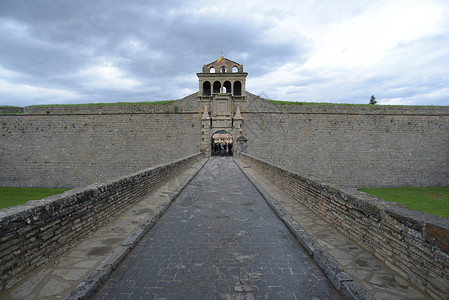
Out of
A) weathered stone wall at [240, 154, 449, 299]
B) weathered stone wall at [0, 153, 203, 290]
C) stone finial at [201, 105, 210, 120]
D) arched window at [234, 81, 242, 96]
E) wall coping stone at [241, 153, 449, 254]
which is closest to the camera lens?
weathered stone wall at [240, 154, 449, 299]

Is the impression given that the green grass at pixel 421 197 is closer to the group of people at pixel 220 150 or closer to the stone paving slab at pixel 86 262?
the stone paving slab at pixel 86 262

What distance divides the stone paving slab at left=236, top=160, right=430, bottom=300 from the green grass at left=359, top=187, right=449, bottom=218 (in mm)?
10700

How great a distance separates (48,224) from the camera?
3146mm

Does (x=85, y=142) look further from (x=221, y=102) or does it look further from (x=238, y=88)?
(x=238, y=88)

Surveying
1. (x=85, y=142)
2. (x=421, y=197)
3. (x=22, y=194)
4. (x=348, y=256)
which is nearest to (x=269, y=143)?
(x=421, y=197)

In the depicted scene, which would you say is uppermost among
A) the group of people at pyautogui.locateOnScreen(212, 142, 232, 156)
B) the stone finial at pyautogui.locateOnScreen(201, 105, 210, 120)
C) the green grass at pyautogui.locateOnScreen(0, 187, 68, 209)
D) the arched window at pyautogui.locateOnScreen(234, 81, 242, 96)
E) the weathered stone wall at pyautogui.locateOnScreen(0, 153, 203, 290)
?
the arched window at pyautogui.locateOnScreen(234, 81, 242, 96)

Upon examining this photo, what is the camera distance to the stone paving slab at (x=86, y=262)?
255 cm

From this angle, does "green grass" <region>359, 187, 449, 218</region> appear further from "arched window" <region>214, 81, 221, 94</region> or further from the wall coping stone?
"arched window" <region>214, 81, 221, 94</region>

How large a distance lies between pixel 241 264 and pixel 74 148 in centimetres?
2063

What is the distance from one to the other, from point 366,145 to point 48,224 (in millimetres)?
21832

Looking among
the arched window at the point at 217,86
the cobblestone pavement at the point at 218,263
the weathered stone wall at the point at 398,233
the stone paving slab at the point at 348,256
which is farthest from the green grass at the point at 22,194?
the weathered stone wall at the point at 398,233

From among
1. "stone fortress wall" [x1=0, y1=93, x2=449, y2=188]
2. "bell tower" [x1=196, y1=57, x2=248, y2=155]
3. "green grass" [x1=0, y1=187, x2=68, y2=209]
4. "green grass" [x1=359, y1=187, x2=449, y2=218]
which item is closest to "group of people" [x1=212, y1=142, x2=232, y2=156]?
"bell tower" [x1=196, y1=57, x2=248, y2=155]

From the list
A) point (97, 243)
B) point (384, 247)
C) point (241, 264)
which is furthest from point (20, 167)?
point (384, 247)

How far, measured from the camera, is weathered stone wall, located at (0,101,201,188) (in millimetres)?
18656
